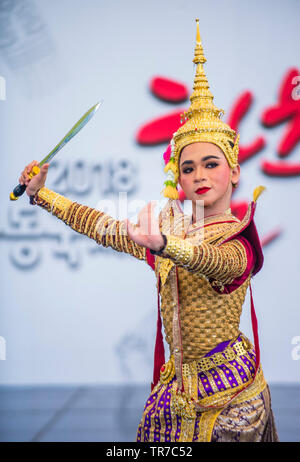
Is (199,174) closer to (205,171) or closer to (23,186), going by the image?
(205,171)

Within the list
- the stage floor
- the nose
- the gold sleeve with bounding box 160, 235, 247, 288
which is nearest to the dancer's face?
the nose

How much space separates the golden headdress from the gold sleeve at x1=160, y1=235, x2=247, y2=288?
35 cm

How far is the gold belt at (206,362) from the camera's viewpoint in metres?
1.82

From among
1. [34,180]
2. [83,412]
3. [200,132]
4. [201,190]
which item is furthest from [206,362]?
[83,412]

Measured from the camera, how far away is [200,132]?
192 centimetres

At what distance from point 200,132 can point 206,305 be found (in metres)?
0.62

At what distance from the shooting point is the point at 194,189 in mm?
1923

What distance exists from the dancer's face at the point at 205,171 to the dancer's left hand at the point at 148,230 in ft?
1.45

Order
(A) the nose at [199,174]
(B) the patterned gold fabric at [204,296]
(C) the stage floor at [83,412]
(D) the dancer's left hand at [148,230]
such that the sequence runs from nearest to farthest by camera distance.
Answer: (D) the dancer's left hand at [148,230] → (B) the patterned gold fabric at [204,296] → (A) the nose at [199,174] → (C) the stage floor at [83,412]

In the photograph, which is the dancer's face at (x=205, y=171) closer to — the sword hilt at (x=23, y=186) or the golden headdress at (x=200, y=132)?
the golden headdress at (x=200, y=132)

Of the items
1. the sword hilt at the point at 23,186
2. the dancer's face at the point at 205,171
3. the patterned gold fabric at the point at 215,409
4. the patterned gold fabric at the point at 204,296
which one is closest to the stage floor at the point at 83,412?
the patterned gold fabric at the point at 215,409

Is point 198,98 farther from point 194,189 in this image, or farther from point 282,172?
point 282,172
